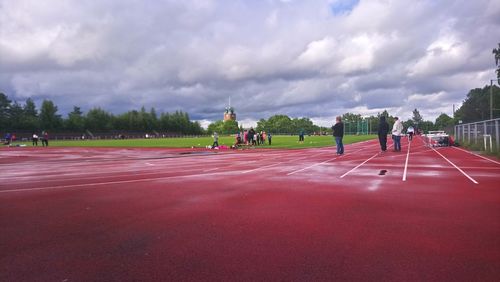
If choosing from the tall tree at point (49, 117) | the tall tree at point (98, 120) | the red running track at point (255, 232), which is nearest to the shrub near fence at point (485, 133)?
the red running track at point (255, 232)

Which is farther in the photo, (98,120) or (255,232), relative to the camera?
(98,120)

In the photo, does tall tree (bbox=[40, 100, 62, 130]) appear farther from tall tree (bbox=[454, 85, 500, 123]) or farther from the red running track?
tall tree (bbox=[454, 85, 500, 123])

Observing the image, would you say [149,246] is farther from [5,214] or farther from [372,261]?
[5,214]

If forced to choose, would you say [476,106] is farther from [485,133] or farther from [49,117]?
[49,117]

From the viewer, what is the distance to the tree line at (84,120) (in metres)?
98.4

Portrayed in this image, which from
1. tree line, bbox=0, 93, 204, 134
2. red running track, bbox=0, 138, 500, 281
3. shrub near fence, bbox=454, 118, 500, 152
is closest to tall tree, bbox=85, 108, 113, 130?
tree line, bbox=0, 93, 204, 134

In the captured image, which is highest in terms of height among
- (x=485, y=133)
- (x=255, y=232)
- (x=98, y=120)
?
(x=98, y=120)

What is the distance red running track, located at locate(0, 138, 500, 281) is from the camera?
13.3ft

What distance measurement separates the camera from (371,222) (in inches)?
234

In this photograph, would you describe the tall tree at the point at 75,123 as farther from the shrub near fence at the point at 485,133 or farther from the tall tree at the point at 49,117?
the shrub near fence at the point at 485,133

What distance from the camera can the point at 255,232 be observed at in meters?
5.46

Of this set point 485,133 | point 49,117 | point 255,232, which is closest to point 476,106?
point 485,133

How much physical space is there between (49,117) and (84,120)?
1150 centimetres

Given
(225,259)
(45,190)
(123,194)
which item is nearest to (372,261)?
(225,259)
